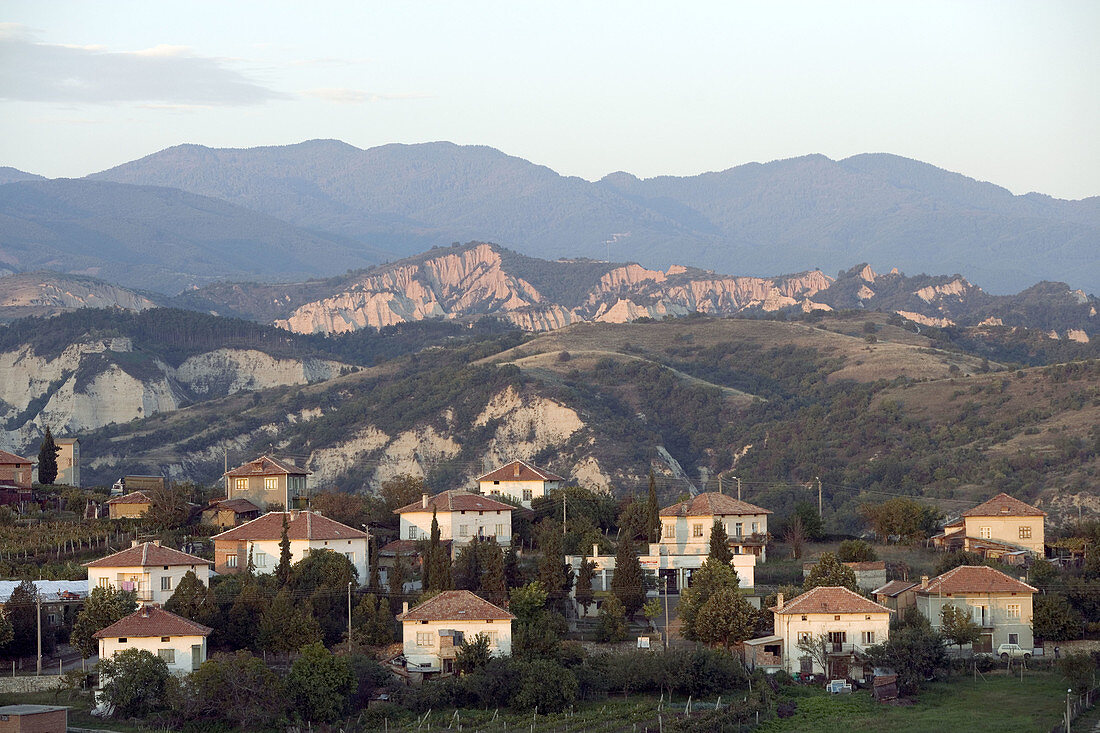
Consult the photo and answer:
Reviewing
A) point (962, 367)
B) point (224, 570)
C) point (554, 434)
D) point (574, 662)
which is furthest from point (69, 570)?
point (962, 367)

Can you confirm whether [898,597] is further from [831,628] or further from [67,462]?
[67,462]

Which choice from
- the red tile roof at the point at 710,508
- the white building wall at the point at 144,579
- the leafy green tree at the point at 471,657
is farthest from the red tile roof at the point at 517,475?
the leafy green tree at the point at 471,657

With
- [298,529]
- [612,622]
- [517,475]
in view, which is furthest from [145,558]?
[517,475]

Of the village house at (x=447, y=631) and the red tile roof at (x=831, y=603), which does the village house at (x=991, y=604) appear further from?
the village house at (x=447, y=631)

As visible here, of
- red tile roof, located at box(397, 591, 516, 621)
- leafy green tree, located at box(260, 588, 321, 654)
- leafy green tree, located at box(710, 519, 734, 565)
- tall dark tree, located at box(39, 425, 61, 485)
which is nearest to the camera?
leafy green tree, located at box(260, 588, 321, 654)

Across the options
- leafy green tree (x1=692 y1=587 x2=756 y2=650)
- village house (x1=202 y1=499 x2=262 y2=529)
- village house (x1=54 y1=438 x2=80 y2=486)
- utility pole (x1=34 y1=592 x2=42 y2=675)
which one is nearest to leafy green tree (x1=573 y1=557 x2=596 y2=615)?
leafy green tree (x1=692 y1=587 x2=756 y2=650)

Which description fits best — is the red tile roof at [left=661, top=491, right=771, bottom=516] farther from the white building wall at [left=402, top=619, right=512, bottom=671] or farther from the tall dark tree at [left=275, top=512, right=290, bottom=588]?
the white building wall at [left=402, top=619, right=512, bottom=671]
